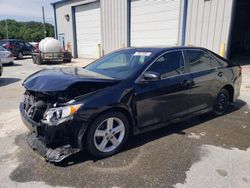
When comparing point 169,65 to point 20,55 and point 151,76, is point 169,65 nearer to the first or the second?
point 151,76

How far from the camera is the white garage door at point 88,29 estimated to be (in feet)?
62.7

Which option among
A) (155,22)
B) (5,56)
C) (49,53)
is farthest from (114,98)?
(49,53)

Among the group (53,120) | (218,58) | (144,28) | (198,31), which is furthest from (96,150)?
(144,28)

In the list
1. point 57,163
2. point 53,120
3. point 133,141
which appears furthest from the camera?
point 133,141

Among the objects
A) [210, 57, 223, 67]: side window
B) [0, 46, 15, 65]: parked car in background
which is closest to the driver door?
[210, 57, 223, 67]: side window

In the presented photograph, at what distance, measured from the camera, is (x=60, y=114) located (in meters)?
2.99

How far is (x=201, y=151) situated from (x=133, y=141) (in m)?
1.09

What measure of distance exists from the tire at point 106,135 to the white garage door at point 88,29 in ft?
54.7

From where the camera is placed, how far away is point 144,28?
49.4ft

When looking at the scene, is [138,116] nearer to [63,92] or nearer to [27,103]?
[63,92]

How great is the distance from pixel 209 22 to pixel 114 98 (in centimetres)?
1024

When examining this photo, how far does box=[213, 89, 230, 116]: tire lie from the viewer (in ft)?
16.5

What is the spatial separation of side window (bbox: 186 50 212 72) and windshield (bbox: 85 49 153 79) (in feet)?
2.96

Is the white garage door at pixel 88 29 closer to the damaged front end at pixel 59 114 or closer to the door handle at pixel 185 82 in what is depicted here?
the door handle at pixel 185 82
